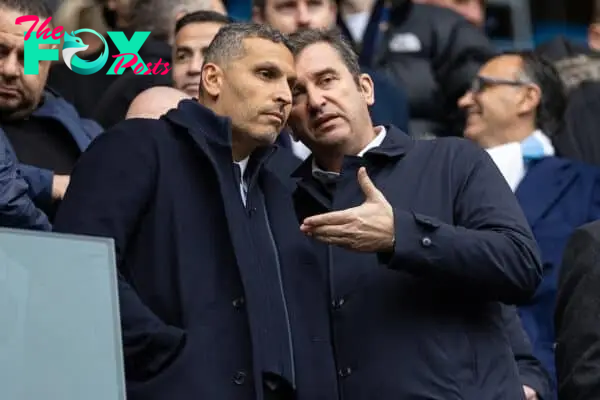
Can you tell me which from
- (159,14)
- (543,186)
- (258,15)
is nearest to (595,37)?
(258,15)

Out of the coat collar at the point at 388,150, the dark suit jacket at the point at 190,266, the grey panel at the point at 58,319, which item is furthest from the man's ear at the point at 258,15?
the grey panel at the point at 58,319

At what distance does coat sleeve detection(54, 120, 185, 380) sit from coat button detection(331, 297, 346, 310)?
2.32 ft

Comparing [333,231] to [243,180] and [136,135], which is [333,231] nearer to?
[243,180]

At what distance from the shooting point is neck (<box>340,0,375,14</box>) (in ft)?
33.1

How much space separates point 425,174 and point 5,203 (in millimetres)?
1483

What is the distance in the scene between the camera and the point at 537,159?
866 centimetres

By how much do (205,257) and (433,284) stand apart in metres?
0.82

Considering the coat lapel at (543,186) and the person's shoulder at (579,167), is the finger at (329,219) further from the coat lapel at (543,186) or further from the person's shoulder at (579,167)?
the person's shoulder at (579,167)

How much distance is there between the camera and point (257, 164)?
614 cm

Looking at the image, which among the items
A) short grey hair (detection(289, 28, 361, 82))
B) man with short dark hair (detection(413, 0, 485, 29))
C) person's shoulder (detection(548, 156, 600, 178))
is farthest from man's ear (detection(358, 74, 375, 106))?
man with short dark hair (detection(413, 0, 485, 29))

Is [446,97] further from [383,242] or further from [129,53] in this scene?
[383,242]

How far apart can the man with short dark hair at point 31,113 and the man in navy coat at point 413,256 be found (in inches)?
41.5

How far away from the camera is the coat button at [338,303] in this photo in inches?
243

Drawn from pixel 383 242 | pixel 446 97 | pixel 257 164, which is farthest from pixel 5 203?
pixel 446 97
